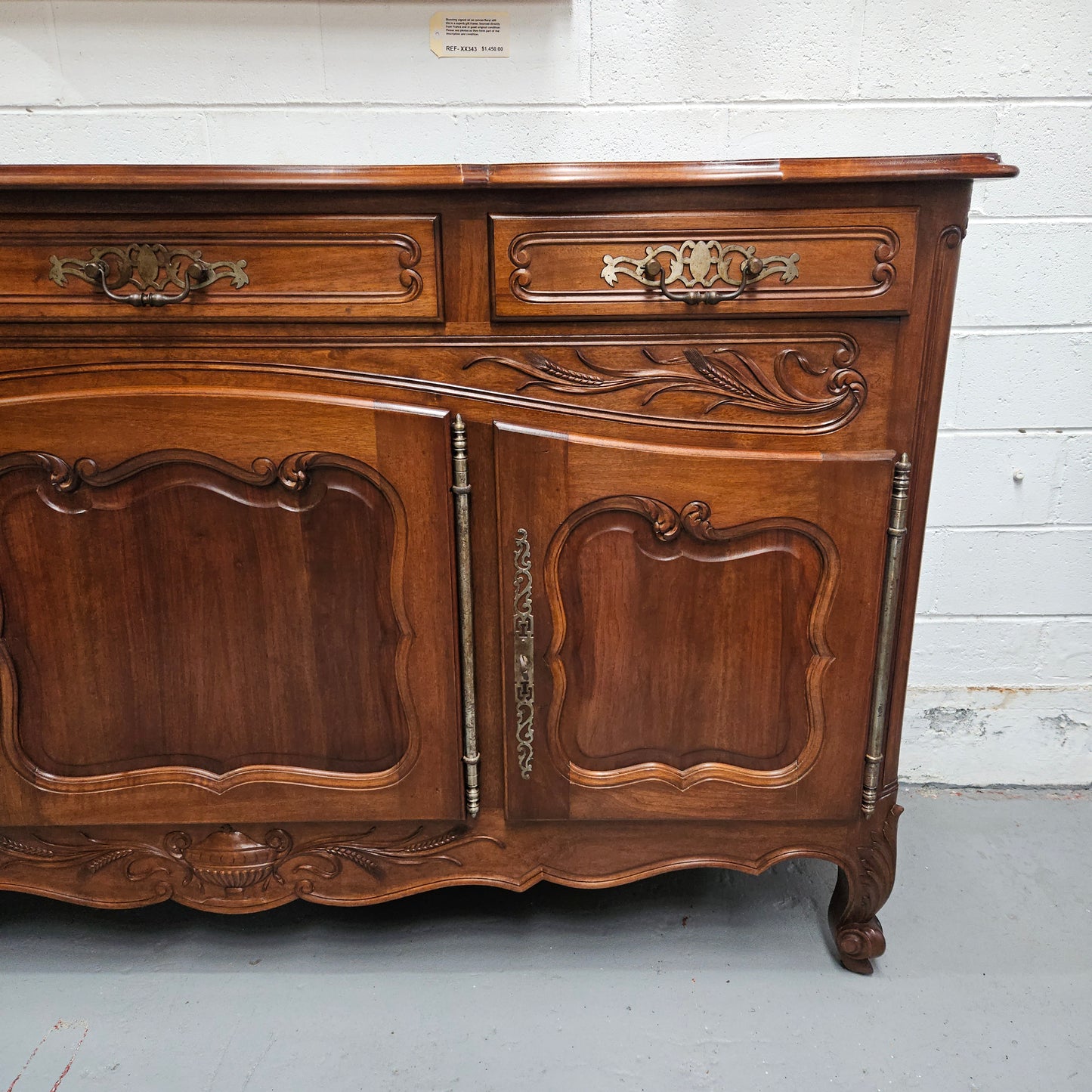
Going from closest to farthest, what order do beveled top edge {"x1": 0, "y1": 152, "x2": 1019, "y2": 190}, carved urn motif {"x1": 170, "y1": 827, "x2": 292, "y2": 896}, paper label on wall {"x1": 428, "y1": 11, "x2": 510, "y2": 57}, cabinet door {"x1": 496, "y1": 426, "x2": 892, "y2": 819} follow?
beveled top edge {"x1": 0, "y1": 152, "x2": 1019, "y2": 190} → cabinet door {"x1": 496, "y1": 426, "x2": 892, "y2": 819} → carved urn motif {"x1": 170, "y1": 827, "x2": 292, "y2": 896} → paper label on wall {"x1": 428, "y1": 11, "x2": 510, "y2": 57}

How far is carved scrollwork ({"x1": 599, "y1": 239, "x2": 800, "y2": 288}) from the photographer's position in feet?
3.06

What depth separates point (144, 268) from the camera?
3.07 ft

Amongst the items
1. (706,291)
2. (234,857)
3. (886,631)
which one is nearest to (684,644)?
(886,631)

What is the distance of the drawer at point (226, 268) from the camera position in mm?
927

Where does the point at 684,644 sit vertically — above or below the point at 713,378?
below

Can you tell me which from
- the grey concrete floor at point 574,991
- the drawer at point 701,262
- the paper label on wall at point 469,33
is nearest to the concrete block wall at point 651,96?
the paper label on wall at point 469,33

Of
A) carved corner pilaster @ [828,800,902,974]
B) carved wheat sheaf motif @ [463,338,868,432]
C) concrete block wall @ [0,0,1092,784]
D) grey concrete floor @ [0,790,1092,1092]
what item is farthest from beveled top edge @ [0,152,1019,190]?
grey concrete floor @ [0,790,1092,1092]

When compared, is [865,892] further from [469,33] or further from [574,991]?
[469,33]

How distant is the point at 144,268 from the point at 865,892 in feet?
3.75

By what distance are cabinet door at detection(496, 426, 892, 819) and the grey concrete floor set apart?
0.89 feet

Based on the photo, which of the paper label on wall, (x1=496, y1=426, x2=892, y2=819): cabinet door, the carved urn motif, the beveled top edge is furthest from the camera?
the paper label on wall

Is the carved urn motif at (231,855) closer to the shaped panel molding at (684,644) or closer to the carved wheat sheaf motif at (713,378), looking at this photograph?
the shaped panel molding at (684,644)

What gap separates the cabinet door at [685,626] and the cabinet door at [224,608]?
10 centimetres

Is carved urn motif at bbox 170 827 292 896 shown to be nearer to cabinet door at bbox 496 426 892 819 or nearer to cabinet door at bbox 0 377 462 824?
cabinet door at bbox 0 377 462 824
